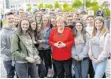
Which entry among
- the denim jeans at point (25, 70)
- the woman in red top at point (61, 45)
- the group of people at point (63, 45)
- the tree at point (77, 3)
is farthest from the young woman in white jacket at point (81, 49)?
the tree at point (77, 3)

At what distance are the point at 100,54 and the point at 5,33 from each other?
154 cm

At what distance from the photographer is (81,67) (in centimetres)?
470

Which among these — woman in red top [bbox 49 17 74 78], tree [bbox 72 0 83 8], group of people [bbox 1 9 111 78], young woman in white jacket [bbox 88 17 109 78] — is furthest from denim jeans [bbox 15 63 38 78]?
tree [bbox 72 0 83 8]

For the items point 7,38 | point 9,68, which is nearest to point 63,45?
point 7,38

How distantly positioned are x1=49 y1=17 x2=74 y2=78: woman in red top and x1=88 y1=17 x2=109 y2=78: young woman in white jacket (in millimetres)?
364

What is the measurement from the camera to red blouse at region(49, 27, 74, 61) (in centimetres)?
446

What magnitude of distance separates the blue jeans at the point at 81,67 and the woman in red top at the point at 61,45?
127 millimetres

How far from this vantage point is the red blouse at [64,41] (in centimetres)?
446

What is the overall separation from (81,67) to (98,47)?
58cm

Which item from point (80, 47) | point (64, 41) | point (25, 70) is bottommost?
point (25, 70)

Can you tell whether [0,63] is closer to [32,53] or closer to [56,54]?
[56,54]

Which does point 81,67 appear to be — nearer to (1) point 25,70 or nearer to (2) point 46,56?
(2) point 46,56

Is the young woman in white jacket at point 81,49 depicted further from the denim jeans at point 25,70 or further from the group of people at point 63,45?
the denim jeans at point 25,70

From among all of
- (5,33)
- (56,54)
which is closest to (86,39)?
(56,54)
